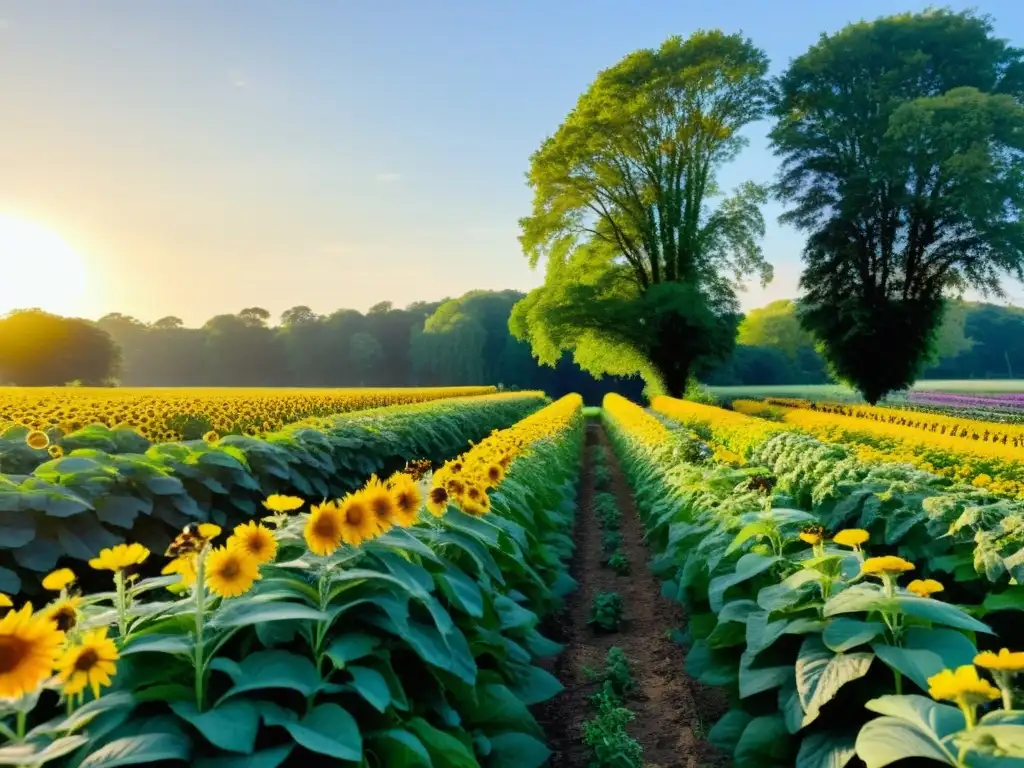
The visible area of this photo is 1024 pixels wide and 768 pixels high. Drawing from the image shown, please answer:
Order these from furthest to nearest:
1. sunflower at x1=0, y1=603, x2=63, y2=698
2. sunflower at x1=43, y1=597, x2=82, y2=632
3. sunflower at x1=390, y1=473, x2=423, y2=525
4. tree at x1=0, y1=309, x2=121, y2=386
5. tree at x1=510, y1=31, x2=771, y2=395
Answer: tree at x1=0, y1=309, x2=121, y2=386, tree at x1=510, y1=31, x2=771, y2=395, sunflower at x1=390, y1=473, x2=423, y2=525, sunflower at x1=43, y1=597, x2=82, y2=632, sunflower at x1=0, y1=603, x2=63, y2=698

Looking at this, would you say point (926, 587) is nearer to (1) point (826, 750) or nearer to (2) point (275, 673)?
(1) point (826, 750)

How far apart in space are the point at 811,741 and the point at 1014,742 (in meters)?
0.89

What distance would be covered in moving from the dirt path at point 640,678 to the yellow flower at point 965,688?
79.9 inches

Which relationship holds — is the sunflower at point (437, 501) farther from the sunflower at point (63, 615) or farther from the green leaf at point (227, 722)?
the sunflower at point (63, 615)

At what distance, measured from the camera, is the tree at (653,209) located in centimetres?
2959

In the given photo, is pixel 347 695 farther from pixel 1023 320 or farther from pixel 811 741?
pixel 1023 320

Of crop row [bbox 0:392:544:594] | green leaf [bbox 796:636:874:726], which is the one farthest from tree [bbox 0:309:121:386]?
green leaf [bbox 796:636:874:726]

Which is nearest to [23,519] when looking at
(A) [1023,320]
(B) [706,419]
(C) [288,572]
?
(C) [288,572]

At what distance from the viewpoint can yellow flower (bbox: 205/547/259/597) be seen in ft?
6.37

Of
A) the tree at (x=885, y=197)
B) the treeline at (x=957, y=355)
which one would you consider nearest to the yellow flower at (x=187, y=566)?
the tree at (x=885, y=197)

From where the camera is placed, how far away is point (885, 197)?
25.4 meters

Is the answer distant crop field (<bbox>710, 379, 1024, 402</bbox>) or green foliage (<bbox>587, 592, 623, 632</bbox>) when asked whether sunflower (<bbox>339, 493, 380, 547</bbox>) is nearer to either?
green foliage (<bbox>587, 592, 623, 632</bbox>)

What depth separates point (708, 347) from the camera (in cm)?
2970

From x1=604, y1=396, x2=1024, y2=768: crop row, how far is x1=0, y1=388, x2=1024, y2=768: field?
1 cm
